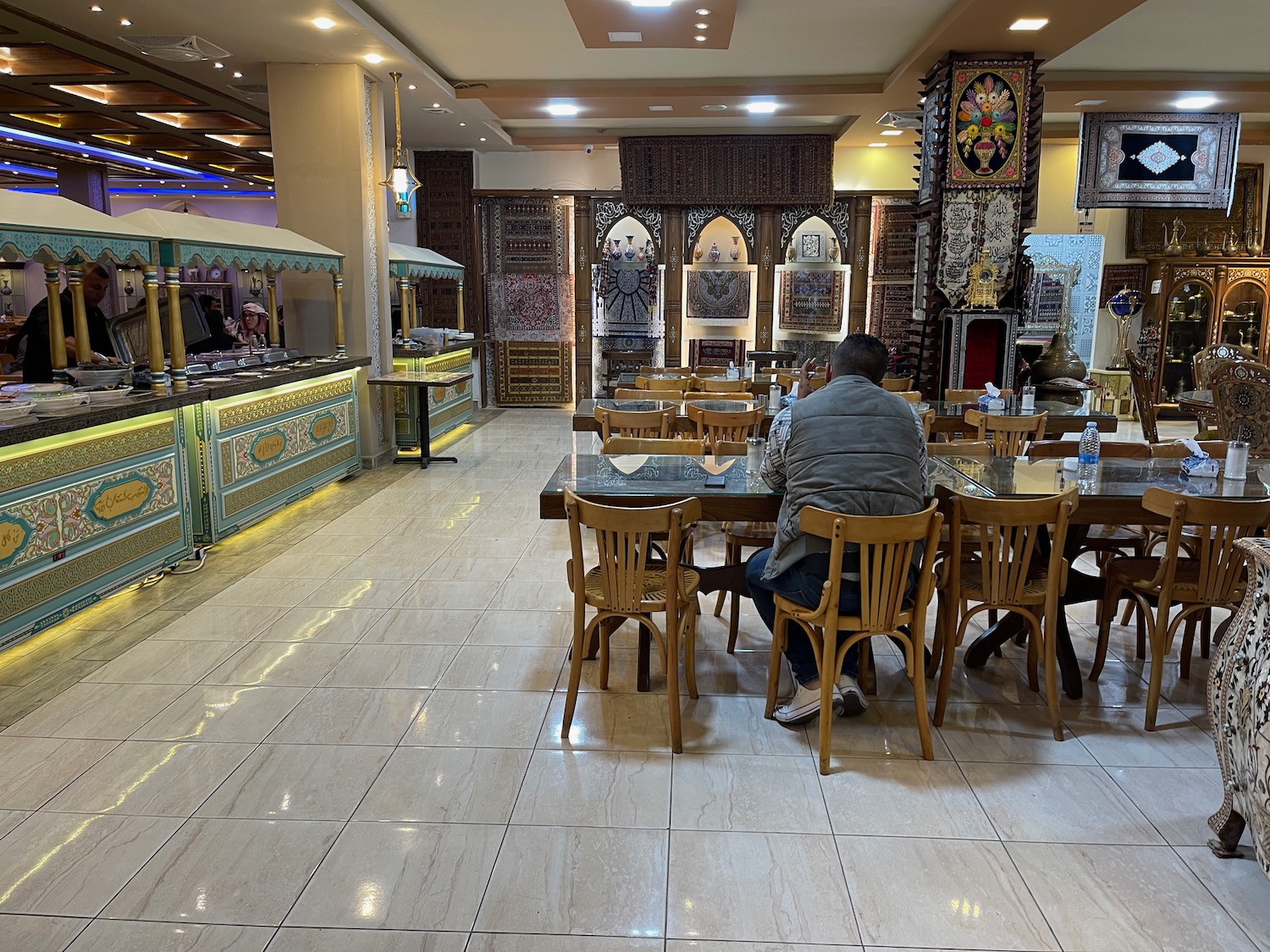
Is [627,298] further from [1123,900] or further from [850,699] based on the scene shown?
[1123,900]

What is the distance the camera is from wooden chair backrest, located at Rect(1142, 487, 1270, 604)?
3137 mm

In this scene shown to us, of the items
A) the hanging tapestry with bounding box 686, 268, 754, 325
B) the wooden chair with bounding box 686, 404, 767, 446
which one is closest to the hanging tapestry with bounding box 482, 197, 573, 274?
the hanging tapestry with bounding box 686, 268, 754, 325

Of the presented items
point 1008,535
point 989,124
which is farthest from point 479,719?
point 989,124

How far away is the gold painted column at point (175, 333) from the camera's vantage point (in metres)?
5.24

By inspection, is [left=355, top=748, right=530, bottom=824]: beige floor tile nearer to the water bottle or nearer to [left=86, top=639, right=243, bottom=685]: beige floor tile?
[left=86, top=639, right=243, bottom=685]: beige floor tile

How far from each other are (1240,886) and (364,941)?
7.50 feet

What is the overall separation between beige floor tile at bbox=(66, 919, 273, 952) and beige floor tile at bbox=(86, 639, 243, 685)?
1.55 m

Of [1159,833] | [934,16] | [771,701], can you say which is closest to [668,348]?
[934,16]

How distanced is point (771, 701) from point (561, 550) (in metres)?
2.42

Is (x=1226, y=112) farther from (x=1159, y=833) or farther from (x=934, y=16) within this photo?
(x=1159, y=833)

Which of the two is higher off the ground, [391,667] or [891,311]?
[891,311]

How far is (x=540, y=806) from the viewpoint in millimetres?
2840

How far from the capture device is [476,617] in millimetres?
4469

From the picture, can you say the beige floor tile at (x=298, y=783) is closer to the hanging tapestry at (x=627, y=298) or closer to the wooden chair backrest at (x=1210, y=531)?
the wooden chair backrest at (x=1210, y=531)
